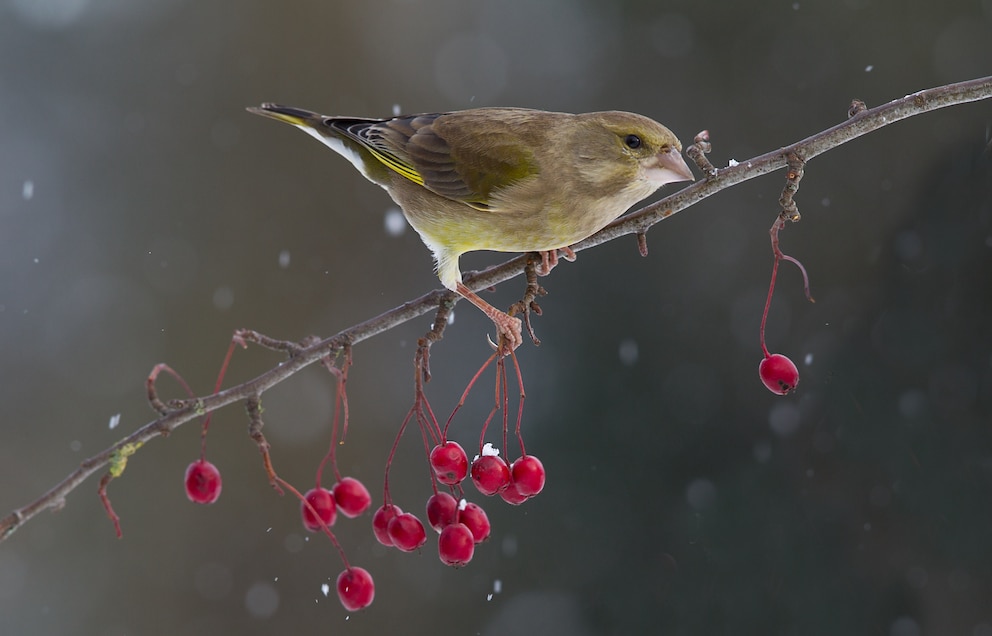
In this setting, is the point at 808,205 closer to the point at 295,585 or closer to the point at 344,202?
the point at 344,202

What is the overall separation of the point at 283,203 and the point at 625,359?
2782mm

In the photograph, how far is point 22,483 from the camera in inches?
252

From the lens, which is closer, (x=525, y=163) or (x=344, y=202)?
(x=525, y=163)

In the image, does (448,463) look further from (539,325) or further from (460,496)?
Result: (539,325)

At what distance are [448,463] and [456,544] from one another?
0.18 m

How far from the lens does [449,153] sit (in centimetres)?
284

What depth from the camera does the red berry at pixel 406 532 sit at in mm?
2191

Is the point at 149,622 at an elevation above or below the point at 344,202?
below

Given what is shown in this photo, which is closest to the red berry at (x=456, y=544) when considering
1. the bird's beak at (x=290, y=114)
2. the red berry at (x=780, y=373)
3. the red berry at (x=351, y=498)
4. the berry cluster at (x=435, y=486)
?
the berry cluster at (x=435, y=486)

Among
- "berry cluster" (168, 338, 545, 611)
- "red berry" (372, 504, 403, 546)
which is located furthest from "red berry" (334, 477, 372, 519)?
"red berry" (372, 504, 403, 546)

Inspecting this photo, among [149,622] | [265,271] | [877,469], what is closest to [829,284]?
[877,469]

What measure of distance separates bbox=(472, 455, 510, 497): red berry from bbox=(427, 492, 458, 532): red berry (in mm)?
125

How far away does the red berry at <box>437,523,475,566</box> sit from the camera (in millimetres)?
2057

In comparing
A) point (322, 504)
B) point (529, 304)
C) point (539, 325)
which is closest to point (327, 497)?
point (322, 504)
